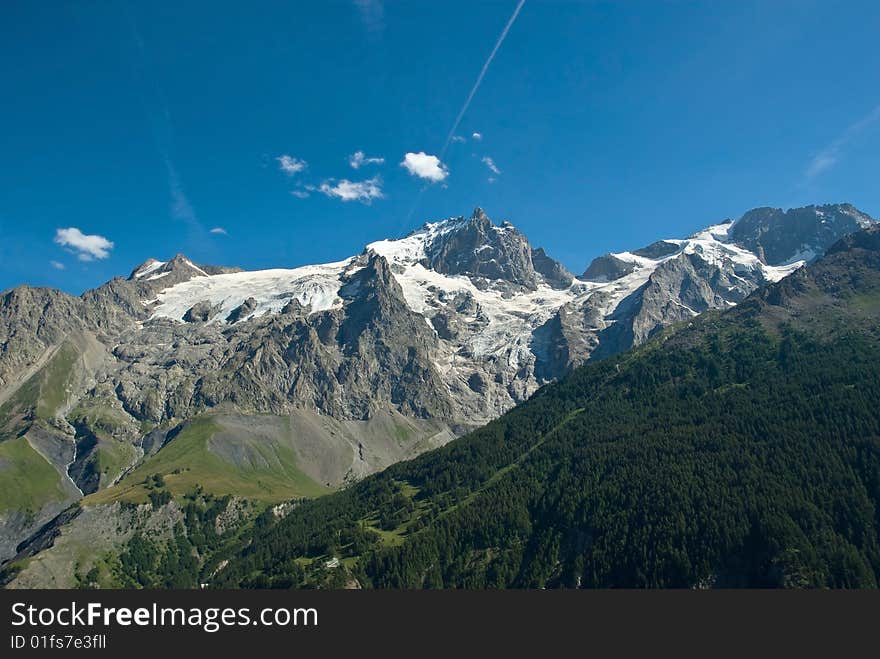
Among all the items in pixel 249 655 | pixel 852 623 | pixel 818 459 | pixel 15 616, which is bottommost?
pixel 852 623

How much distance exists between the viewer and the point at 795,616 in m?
102

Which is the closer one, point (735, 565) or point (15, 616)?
point (15, 616)

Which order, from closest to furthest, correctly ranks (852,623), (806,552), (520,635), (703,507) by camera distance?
(520,635)
(852,623)
(806,552)
(703,507)

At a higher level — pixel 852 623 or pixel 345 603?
pixel 345 603

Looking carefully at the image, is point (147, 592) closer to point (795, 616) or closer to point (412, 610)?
point (412, 610)

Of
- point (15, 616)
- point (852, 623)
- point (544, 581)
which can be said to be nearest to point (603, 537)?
point (544, 581)

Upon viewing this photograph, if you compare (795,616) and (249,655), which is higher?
(249,655)

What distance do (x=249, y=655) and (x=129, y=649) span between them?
12.3 meters

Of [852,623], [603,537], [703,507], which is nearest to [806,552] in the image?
[703,507]

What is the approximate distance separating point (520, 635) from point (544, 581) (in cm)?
11014

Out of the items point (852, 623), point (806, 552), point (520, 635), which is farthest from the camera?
point (806, 552)

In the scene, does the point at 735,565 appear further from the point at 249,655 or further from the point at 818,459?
the point at 249,655

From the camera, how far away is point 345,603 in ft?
289

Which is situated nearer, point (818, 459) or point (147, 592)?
point (147, 592)
